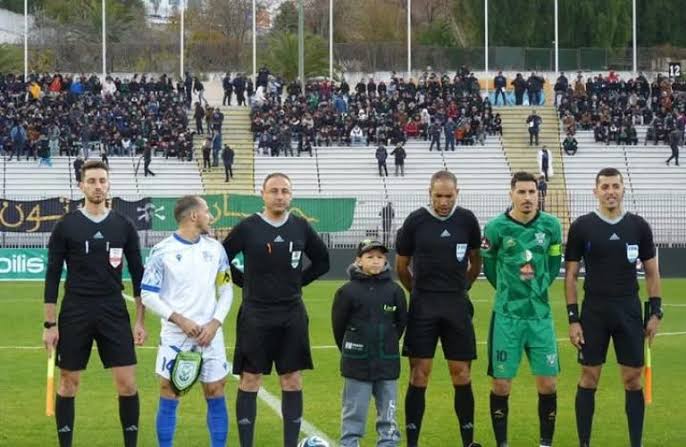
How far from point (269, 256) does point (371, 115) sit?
39.1 meters

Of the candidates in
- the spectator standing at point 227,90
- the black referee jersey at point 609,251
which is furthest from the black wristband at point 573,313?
the spectator standing at point 227,90

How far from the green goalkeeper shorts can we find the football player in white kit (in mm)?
2054

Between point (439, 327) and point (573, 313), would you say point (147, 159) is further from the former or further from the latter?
point (573, 313)

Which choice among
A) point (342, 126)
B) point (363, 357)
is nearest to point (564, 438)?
point (363, 357)

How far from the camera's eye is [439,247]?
10703 mm

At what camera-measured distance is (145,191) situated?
1737 inches

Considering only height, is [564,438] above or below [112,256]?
below

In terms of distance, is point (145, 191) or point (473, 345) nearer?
point (473, 345)

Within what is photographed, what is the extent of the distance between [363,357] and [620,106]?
4192cm

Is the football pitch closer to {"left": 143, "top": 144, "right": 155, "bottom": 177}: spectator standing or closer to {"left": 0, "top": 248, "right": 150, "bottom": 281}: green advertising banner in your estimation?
{"left": 0, "top": 248, "right": 150, "bottom": 281}: green advertising banner

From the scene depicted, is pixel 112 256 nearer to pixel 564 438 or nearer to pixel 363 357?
pixel 363 357

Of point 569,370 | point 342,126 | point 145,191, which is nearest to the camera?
point 569,370

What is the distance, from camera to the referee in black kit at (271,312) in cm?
1030

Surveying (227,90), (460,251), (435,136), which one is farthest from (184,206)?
(227,90)
